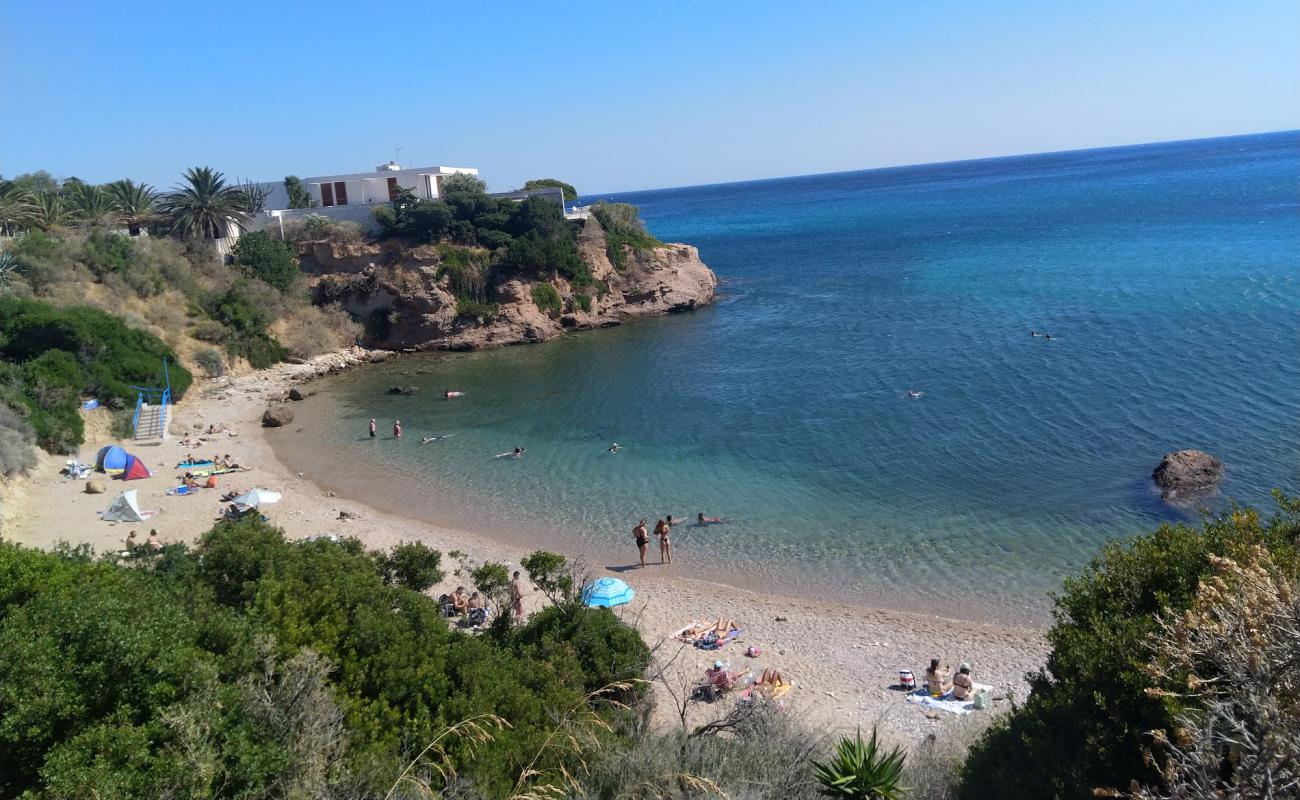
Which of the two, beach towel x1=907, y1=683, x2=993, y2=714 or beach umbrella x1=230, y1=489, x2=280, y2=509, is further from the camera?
beach umbrella x1=230, y1=489, x2=280, y2=509

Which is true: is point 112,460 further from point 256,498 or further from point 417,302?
point 417,302

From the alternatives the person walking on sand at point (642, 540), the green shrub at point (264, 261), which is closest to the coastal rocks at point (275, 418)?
the green shrub at point (264, 261)

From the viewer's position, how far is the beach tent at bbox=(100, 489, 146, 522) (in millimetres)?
20312

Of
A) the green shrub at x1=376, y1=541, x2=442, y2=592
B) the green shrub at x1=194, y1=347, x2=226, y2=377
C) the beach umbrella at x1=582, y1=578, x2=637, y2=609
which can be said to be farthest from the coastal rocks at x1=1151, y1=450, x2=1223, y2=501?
the green shrub at x1=194, y1=347, x2=226, y2=377

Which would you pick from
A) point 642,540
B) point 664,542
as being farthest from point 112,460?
point 664,542

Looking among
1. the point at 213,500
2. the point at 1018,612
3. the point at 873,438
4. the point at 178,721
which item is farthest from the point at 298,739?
the point at 873,438

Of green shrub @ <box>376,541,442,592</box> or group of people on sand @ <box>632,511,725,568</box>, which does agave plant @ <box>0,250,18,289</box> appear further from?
green shrub @ <box>376,541,442,592</box>

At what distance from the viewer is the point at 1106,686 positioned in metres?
7.01

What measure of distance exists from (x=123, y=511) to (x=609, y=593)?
1338cm

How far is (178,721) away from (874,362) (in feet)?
105

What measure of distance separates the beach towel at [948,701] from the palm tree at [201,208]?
4219 centimetres

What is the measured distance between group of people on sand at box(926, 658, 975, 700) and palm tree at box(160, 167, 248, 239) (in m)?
42.2

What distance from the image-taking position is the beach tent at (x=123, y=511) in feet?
66.6

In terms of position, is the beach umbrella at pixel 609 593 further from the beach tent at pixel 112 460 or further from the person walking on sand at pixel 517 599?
the beach tent at pixel 112 460
